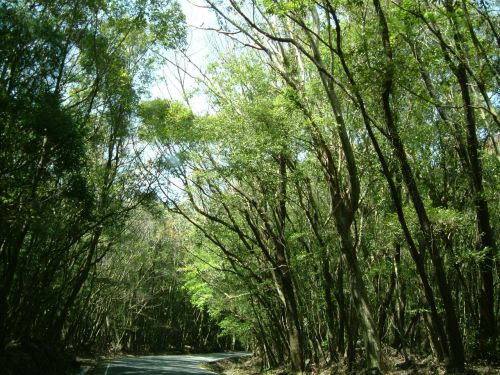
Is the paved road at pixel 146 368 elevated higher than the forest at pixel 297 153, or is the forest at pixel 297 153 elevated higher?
the forest at pixel 297 153

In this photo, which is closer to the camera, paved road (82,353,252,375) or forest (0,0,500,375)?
forest (0,0,500,375)

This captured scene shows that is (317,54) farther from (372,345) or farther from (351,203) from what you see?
(372,345)

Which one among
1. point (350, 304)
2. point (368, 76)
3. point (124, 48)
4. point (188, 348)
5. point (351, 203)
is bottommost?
point (188, 348)

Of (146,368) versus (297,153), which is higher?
(297,153)

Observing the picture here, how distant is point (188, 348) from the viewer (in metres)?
47.0

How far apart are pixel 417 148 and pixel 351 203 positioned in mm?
3615

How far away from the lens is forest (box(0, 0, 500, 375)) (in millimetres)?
8898

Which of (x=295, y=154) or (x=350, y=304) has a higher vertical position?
(x=295, y=154)

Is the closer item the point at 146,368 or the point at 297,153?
the point at 297,153

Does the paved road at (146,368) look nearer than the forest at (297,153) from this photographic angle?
No

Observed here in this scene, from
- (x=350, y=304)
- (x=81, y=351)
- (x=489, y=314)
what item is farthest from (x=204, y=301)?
(x=489, y=314)

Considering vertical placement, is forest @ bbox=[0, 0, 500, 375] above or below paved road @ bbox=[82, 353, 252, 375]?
above

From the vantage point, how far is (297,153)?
12.6m

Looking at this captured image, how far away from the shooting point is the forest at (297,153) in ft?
29.2
